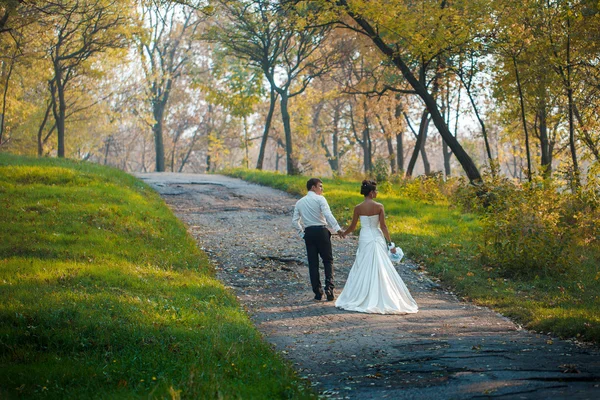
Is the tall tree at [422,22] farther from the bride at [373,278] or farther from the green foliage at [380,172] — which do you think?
the bride at [373,278]

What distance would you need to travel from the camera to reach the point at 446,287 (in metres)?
13.2

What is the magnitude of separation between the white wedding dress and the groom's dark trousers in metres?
0.48

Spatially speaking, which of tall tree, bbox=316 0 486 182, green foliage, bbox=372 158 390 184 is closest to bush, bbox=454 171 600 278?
tall tree, bbox=316 0 486 182

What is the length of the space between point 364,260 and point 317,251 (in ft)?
2.94

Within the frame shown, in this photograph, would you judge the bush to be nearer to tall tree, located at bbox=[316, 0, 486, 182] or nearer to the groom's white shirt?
Result: the groom's white shirt

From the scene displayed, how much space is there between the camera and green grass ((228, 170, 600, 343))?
10011 mm

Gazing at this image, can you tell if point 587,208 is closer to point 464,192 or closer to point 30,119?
point 464,192

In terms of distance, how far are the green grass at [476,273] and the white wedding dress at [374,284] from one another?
6.06 feet

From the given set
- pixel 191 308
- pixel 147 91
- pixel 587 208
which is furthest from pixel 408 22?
pixel 147 91

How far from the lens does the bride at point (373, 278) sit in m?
10.7

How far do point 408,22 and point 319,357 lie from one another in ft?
47.9

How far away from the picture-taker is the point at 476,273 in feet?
45.9

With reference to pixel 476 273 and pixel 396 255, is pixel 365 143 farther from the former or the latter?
pixel 396 255

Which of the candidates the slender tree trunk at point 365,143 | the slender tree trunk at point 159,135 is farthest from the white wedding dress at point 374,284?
the slender tree trunk at point 159,135
